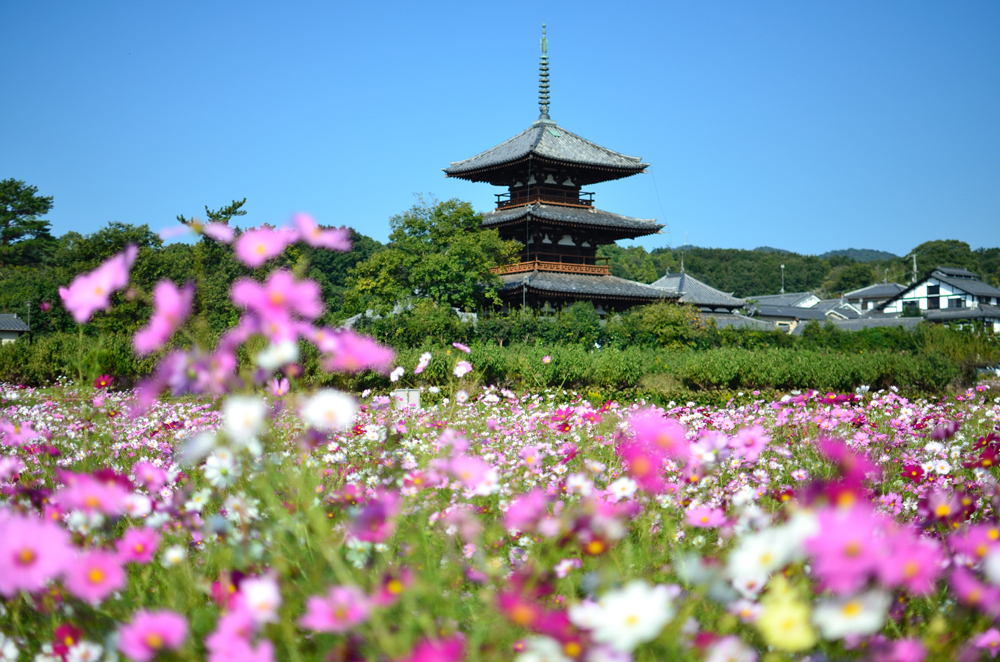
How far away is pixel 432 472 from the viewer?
208 centimetres

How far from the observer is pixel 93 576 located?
1.13 meters

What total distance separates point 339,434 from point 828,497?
2999 millimetres

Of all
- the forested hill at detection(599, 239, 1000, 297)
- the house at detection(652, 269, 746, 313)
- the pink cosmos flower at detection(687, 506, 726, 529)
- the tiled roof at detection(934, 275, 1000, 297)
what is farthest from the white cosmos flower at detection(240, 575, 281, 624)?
the forested hill at detection(599, 239, 1000, 297)

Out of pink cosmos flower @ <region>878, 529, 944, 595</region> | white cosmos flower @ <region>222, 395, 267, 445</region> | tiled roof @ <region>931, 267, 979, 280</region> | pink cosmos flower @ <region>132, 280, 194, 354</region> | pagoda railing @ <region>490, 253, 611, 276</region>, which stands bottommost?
pink cosmos flower @ <region>878, 529, 944, 595</region>

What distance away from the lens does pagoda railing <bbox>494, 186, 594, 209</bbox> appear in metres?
23.2

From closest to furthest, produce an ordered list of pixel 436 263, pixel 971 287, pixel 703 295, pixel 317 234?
1. pixel 317 234
2. pixel 436 263
3. pixel 703 295
4. pixel 971 287

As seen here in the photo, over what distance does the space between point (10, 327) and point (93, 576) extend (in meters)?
40.6

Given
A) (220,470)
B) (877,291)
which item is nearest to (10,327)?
(220,470)

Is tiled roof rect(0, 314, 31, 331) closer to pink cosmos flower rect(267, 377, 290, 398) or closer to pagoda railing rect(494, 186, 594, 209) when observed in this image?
pagoda railing rect(494, 186, 594, 209)

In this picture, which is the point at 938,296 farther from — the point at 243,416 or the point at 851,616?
the point at 243,416

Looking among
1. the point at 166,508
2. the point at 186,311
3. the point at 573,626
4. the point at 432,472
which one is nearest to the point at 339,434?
the point at 432,472

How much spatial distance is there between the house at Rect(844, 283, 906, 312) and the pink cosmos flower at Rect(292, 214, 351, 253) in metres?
73.9

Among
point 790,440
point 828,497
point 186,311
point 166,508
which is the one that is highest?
point 186,311

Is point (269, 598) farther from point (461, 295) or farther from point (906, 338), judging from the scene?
point (906, 338)
